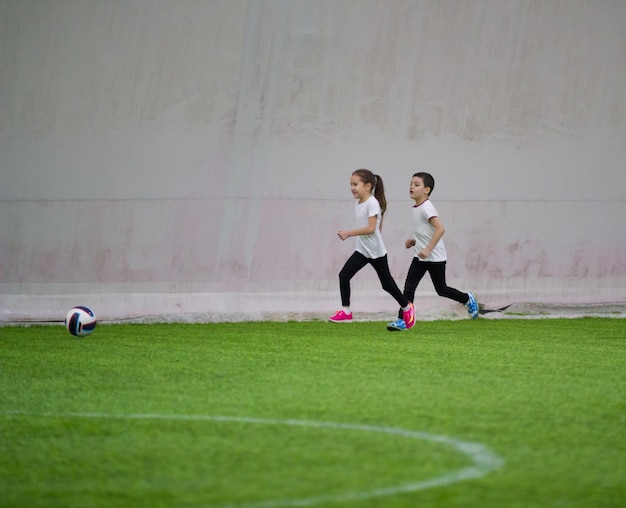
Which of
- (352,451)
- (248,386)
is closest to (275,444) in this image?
(352,451)

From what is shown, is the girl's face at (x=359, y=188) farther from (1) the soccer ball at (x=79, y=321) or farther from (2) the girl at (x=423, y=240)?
(1) the soccer ball at (x=79, y=321)

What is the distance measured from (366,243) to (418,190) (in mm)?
776

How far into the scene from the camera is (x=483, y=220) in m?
12.3

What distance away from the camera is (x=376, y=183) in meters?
11.2

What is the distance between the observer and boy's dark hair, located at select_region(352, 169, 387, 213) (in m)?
11.0

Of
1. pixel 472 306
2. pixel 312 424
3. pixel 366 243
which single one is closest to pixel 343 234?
pixel 366 243

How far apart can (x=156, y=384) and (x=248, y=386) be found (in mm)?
564

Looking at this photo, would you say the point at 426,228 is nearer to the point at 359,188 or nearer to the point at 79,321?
the point at 359,188

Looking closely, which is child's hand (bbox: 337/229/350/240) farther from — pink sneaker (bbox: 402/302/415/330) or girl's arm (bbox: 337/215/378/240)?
pink sneaker (bbox: 402/302/415/330)

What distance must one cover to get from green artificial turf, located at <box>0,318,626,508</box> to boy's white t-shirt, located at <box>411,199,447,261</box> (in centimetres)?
217

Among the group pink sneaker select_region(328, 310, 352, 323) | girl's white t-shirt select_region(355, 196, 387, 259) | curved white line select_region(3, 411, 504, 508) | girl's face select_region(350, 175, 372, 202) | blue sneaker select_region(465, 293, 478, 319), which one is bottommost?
curved white line select_region(3, 411, 504, 508)

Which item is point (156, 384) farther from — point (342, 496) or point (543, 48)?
point (543, 48)

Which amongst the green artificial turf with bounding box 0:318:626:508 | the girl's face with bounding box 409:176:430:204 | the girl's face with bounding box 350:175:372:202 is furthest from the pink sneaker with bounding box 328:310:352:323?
the green artificial turf with bounding box 0:318:626:508

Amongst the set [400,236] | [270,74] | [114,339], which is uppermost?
[270,74]
